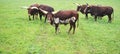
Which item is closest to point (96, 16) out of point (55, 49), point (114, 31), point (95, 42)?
point (114, 31)

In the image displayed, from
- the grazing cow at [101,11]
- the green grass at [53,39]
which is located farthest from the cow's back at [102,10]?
the green grass at [53,39]

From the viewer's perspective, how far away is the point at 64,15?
1609 centimetres

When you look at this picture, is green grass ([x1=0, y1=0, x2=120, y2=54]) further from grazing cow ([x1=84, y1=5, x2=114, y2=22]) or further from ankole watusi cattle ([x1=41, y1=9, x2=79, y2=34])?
grazing cow ([x1=84, y1=5, x2=114, y2=22])

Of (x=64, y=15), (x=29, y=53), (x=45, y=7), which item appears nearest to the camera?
(x=29, y=53)

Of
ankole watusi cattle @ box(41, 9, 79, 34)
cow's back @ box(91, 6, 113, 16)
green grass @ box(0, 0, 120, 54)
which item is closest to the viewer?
green grass @ box(0, 0, 120, 54)

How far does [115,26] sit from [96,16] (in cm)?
231

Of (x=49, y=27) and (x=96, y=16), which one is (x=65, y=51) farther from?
(x=96, y=16)

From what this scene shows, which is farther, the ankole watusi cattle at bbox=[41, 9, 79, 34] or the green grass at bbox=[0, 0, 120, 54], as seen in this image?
the ankole watusi cattle at bbox=[41, 9, 79, 34]

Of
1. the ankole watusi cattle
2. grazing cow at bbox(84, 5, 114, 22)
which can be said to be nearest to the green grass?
the ankole watusi cattle

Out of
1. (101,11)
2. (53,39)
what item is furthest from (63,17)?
(101,11)

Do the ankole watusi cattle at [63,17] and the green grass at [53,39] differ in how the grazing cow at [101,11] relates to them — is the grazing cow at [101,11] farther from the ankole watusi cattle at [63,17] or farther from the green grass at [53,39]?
the ankole watusi cattle at [63,17]

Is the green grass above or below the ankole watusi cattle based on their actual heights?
below

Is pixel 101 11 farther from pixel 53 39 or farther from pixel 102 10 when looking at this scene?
pixel 53 39

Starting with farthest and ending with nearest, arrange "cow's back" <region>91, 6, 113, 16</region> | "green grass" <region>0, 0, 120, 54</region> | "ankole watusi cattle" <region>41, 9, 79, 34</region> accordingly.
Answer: "cow's back" <region>91, 6, 113, 16</region> < "ankole watusi cattle" <region>41, 9, 79, 34</region> < "green grass" <region>0, 0, 120, 54</region>
